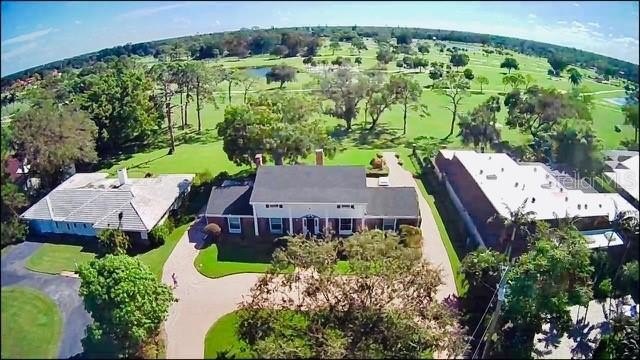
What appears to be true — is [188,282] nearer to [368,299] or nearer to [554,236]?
[368,299]

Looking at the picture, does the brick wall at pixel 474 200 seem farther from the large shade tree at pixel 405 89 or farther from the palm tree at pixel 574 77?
the large shade tree at pixel 405 89

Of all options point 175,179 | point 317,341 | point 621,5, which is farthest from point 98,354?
point 621,5

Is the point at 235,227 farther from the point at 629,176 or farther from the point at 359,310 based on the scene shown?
the point at 629,176

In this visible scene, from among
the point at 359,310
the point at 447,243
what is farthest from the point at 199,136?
the point at 359,310

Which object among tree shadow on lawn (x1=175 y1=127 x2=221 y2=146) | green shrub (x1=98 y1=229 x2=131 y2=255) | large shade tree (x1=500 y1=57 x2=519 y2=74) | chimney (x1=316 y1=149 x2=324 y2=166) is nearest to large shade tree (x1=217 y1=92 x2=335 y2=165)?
chimney (x1=316 y1=149 x2=324 y2=166)

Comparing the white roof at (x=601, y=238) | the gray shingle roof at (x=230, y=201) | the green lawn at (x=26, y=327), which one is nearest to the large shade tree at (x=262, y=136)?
the gray shingle roof at (x=230, y=201)

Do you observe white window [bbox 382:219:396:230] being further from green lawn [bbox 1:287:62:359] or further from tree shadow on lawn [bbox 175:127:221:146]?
green lawn [bbox 1:287:62:359]
